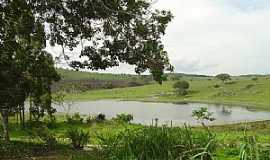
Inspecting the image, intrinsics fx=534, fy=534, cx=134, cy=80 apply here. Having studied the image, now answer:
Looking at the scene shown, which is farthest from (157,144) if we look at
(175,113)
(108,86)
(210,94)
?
(108,86)

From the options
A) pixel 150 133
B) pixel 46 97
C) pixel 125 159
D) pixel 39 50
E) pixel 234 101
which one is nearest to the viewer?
pixel 125 159

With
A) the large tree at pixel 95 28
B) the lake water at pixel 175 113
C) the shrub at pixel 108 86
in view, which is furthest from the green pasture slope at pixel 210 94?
the large tree at pixel 95 28

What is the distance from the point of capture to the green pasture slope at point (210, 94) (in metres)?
98.2

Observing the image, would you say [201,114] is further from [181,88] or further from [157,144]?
[181,88]

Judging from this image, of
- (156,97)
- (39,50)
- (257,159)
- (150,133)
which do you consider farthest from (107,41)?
(156,97)

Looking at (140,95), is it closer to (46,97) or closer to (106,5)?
(46,97)

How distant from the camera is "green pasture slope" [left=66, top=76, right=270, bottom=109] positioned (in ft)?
322

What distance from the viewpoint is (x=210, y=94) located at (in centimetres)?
10969

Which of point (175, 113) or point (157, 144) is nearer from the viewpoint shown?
point (157, 144)

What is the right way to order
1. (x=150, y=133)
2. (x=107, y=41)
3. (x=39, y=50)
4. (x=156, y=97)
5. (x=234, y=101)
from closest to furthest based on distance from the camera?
(x=150, y=133) < (x=107, y=41) < (x=39, y=50) < (x=234, y=101) < (x=156, y=97)

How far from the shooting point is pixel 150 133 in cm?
958

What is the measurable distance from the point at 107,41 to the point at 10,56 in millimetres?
3515

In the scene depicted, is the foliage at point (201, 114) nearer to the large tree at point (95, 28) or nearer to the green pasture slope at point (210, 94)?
the large tree at point (95, 28)

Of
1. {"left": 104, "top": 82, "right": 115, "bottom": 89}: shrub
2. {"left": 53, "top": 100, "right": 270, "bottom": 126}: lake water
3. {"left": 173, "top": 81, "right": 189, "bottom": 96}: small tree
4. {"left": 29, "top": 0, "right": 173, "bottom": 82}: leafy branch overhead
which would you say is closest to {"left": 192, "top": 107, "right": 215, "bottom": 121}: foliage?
{"left": 53, "top": 100, "right": 270, "bottom": 126}: lake water
